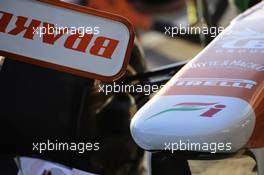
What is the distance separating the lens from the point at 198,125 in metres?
1.31

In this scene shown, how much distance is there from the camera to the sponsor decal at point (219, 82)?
1.39 meters

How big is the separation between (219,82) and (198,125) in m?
0.13

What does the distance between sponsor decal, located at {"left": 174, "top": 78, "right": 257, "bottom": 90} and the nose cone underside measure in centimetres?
5

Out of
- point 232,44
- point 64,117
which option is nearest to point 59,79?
point 64,117

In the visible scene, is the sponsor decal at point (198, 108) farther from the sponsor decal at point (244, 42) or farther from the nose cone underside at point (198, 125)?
the sponsor decal at point (244, 42)

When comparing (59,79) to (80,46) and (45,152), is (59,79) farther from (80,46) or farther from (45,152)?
(80,46)

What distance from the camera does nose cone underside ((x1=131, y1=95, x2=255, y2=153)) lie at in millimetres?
1307

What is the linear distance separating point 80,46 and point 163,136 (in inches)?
10.3

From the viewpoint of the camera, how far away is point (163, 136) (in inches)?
52.9

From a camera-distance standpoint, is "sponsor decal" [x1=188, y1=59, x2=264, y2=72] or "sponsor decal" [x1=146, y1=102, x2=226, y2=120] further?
"sponsor decal" [x1=188, y1=59, x2=264, y2=72]

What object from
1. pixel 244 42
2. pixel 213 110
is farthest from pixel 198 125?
pixel 244 42

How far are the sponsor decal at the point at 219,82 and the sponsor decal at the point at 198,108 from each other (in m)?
0.07

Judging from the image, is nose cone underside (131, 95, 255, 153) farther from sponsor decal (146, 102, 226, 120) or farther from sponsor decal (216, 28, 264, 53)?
sponsor decal (216, 28, 264, 53)

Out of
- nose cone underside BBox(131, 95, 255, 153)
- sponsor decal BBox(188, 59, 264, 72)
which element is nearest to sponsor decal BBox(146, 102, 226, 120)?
nose cone underside BBox(131, 95, 255, 153)
